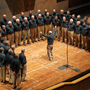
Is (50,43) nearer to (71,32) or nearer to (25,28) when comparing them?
(71,32)

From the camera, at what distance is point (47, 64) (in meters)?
10.7

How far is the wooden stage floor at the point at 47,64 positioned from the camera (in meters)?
9.10

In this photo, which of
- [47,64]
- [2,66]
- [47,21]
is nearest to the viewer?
[2,66]

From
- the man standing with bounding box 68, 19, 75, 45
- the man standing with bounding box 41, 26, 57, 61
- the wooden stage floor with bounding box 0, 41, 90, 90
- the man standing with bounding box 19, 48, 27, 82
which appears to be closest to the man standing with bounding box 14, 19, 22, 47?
the wooden stage floor with bounding box 0, 41, 90, 90

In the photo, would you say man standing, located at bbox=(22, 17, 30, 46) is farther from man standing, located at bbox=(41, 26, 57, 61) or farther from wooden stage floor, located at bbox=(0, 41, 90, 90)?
man standing, located at bbox=(41, 26, 57, 61)

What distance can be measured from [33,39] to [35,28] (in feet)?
2.36

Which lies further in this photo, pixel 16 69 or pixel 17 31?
pixel 17 31

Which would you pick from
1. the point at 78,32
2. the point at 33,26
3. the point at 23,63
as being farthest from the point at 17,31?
the point at 23,63

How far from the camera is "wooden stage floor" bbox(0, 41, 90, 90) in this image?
9.10m

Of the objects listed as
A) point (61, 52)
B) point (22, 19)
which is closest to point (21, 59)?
point (61, 52)

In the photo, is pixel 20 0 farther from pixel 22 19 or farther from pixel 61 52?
pixel 61 52

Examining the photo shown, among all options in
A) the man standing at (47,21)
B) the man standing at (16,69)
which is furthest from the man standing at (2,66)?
the man standing at (47,21)

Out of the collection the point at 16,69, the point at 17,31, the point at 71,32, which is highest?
the point at 17,31

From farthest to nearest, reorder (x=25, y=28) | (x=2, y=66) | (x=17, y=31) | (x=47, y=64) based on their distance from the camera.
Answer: (x=25, y=28) < (x=17, y=31) < (x=47, y=64) < (x=2, y=66)
